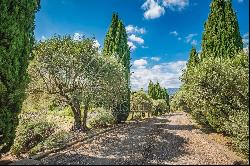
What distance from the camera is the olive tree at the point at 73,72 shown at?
2848cm

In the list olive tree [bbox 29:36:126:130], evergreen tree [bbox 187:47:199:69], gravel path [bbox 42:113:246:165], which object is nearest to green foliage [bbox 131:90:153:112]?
evergreen tree [bbox 187:47:199:69]

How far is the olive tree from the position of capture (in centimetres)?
2848

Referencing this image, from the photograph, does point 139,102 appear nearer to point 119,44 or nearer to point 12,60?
point 119,44

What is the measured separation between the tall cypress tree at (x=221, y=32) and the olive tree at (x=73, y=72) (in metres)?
9.66

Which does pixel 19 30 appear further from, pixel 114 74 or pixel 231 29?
pixel 231 29

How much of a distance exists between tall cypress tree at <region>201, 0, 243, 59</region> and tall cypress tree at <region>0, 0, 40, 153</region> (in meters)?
18.5

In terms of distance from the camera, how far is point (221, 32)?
3134cm

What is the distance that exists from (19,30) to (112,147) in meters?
8.53

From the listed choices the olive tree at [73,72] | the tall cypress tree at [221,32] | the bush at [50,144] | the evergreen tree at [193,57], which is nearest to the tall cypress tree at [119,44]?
the evergreen tree at [193,57]

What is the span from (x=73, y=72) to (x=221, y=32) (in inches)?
565

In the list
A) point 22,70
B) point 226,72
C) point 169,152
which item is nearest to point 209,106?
point 226,72

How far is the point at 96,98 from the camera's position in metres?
31.3

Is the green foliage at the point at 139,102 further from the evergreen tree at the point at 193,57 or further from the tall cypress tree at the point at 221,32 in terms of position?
the tall cypress tree at the point at 221,32

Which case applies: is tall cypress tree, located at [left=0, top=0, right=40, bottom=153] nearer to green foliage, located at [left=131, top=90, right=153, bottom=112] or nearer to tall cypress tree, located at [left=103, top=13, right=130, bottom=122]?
tall cypress tree, located at [left=103, top=13, right=130, bottom=122]
